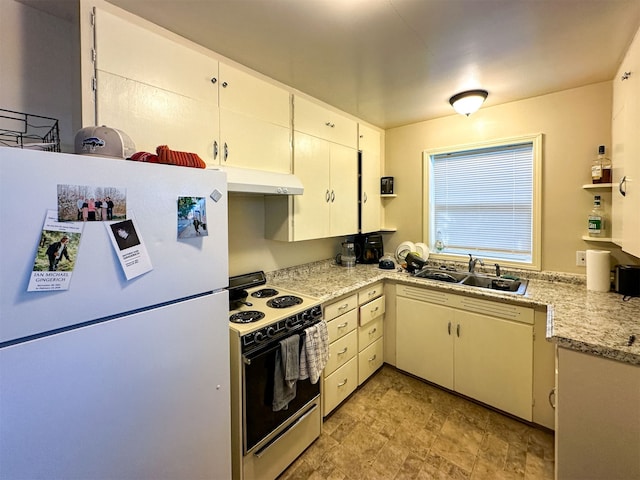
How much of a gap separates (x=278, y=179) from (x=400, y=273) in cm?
150

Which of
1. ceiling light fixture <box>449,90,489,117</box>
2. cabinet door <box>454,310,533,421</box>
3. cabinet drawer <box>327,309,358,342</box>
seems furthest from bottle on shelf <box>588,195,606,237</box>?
cabinet drawer <box>327,309,358,342</box>

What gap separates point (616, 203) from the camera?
1843 millimetres

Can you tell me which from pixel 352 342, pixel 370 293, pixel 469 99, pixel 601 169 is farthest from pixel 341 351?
pixel 601 169

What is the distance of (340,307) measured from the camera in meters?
2.16

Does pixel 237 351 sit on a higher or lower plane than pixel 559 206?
lower

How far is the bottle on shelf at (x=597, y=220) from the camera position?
2.14m

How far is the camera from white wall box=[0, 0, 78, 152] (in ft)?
4.23

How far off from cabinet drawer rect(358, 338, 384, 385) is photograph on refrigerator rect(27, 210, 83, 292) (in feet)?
6.94

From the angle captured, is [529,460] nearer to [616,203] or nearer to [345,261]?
[616,203]

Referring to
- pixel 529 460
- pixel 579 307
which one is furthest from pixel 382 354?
pixel 579 307

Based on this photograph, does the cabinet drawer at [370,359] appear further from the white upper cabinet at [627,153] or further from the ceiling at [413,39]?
the ceiling at [413,39]

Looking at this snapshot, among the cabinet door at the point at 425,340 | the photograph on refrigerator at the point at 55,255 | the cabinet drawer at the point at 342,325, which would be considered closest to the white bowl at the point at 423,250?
the cabinet door at the point at 425,340

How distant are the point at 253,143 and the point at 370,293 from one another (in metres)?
1.52

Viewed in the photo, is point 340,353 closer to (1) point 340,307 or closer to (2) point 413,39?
(1) point 340,307
